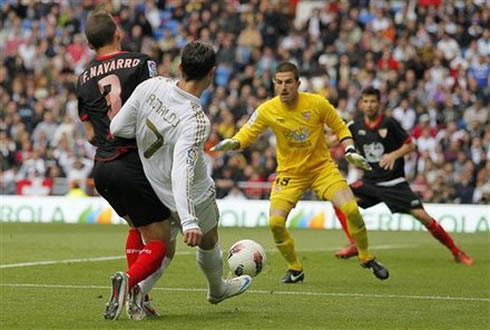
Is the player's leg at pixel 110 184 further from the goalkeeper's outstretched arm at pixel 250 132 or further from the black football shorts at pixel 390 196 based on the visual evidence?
the black football shorts at pixel 390 196

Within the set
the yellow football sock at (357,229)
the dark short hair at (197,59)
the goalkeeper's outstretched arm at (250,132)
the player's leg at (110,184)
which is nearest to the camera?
the dark short hair at (197,59)

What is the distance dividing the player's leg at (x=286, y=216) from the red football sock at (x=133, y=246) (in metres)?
3.57

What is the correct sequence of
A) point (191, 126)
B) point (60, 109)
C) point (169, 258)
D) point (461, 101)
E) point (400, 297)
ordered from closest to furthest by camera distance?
point (191, 126), point (169, 258), point (400, 297), point (461, 101), point (60, 109)

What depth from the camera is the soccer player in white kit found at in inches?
352

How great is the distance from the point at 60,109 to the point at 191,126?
70.6 feet

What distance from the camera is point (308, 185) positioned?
1384 cm

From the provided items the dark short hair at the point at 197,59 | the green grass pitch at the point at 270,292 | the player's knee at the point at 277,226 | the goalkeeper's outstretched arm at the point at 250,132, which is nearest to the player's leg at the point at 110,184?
the green grass pitch at the point at 270,292

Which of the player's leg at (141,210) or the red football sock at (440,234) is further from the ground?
the player's leg at (141,210)

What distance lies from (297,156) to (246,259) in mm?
3494

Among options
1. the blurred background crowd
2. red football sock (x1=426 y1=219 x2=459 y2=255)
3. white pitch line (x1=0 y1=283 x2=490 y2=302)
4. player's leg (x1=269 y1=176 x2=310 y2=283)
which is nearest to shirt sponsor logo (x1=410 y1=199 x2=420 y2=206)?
red football sock (x1=426 y1=219 x2=459 y2=255)

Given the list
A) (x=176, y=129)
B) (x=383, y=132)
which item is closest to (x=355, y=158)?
(x=176, y=129)

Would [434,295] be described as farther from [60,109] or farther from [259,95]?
[60,109]

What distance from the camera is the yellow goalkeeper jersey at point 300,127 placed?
44.3ft

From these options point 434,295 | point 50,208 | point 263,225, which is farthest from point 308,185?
point 50,208
